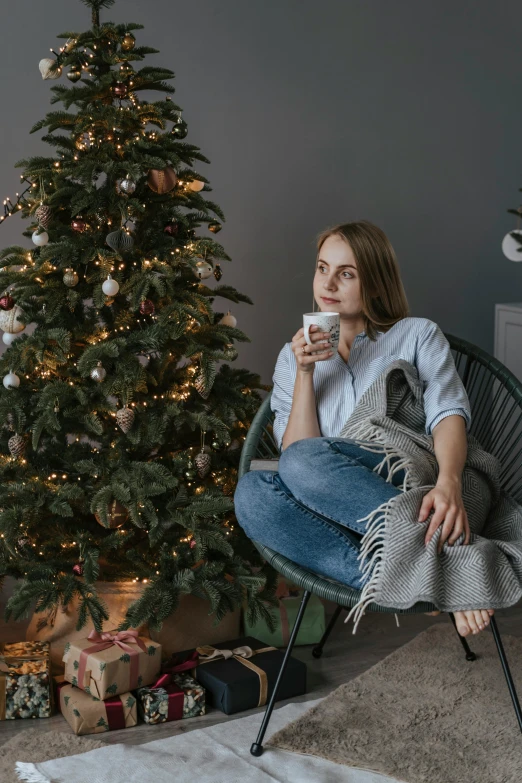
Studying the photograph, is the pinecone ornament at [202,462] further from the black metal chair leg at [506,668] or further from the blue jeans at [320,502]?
the black metal chair leg at [506,668]

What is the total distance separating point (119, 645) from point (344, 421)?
731 mm

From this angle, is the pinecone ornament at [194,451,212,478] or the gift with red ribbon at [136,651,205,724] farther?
the pinecone ornament at [194,451,212,478]

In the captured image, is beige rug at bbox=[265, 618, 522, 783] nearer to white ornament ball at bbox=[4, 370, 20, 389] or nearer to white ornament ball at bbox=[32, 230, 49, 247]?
white ornament ball at bbox=[4, 370, 20, 389]

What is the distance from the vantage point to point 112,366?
207 cm

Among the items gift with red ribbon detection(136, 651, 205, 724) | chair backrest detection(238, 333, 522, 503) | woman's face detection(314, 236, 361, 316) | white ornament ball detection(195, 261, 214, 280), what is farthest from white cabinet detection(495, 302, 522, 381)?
gift with red ribbon detection(136, 651, 205, 724)

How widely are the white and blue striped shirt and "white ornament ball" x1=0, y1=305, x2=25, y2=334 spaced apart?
2.07ft

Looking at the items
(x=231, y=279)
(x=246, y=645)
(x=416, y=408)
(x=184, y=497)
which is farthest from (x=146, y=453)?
(x=231, y=279)

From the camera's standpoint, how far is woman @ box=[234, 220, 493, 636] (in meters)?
1.65

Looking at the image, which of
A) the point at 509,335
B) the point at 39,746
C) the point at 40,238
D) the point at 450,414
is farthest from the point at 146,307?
the point at 509,335

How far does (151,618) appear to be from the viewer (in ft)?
6.58

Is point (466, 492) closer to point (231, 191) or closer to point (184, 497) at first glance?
point (184, 497)

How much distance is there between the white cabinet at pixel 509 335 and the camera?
309 cm

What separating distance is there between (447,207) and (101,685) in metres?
2.26

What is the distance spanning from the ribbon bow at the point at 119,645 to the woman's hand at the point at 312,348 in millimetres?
750
